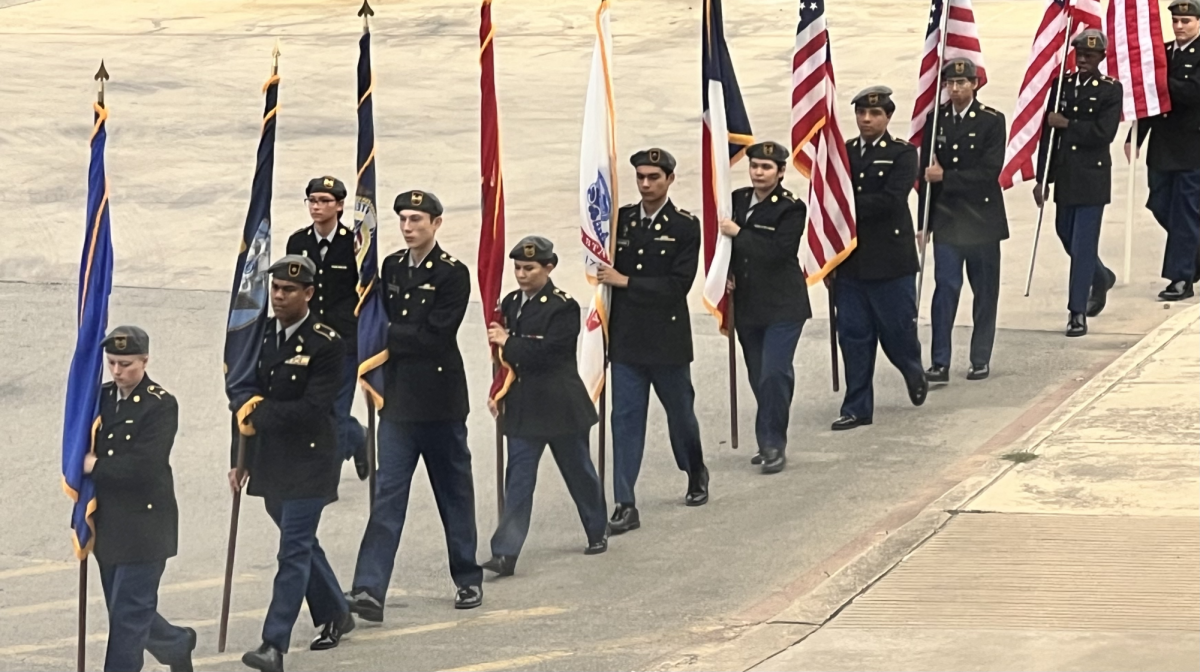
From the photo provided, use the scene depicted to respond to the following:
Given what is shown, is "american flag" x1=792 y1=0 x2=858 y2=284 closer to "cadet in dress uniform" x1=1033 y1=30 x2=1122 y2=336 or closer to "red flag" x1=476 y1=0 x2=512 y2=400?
"cadet in dress uniform" x1=1033 y1=30 x2=1122 y2=336

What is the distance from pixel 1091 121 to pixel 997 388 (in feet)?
7.72

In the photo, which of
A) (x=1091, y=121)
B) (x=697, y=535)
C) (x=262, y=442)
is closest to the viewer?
(x=262, y=442)

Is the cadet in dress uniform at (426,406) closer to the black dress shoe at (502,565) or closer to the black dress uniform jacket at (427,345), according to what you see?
the black dress uniform jacket at (427,345)

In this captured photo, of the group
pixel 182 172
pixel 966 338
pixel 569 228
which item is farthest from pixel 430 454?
pixel 182 172

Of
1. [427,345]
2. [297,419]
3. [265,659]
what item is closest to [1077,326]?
[427,345]

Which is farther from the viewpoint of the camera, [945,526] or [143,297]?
[143,297]

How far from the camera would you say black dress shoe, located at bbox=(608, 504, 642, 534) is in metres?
11.7

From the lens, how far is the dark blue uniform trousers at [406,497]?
10.4 m

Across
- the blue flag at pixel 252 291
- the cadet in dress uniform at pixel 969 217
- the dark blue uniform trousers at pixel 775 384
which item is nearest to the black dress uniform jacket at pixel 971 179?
the cadet in dress uniform at pixel 969 217

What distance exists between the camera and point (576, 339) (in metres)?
11.3

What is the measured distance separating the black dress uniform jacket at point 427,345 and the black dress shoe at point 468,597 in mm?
858

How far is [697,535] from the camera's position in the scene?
1157cm

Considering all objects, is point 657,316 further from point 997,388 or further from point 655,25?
point 655,25

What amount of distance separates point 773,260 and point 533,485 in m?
2.43
